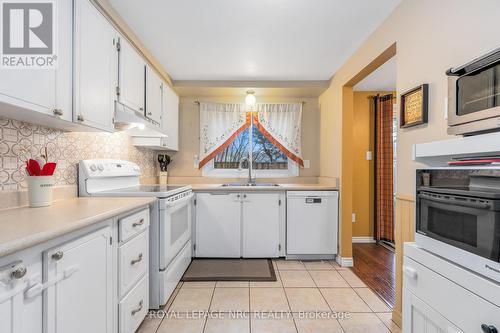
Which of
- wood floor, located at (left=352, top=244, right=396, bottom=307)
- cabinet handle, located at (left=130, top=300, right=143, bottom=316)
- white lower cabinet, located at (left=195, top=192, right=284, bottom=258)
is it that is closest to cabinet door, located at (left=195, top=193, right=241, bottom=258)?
white lower cabinet, located at (left=195, top=192, right=284, bottom=258)

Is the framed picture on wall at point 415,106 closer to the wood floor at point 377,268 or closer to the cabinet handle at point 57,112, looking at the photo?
the wood floor at point 377,268

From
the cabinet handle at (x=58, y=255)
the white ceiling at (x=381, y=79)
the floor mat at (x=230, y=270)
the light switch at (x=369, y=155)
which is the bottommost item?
the floor mat at (x=230, y=270)

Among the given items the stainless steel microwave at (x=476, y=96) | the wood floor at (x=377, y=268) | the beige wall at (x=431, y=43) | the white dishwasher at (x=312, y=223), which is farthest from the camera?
the white dishwasher at (x=312, y=223)

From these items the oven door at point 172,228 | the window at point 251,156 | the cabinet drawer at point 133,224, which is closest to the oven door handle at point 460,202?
the cabinet drawer at point 133,224

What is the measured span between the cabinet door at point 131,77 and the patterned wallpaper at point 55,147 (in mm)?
412

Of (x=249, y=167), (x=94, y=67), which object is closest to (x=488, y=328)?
(x=94, y=67)

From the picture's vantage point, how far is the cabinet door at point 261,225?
2.89 m

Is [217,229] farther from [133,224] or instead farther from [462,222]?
[462,222]

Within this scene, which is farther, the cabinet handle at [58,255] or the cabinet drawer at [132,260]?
the cabinet drawer at [132,260]

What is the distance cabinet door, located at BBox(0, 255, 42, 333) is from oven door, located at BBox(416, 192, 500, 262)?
1465mm

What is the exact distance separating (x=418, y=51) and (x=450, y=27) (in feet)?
0.79

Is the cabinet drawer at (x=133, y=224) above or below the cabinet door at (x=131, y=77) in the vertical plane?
below

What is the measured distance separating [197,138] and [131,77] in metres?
1.56

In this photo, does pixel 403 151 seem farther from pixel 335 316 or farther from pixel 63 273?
pixel 63 273
